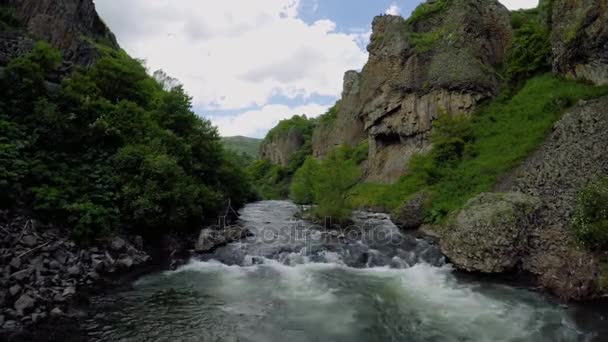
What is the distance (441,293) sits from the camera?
1355 cm

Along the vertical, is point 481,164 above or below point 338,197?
above

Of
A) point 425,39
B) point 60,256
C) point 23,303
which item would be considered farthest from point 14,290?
point 425,39

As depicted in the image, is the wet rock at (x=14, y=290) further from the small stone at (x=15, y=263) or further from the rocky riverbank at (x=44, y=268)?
the small stone at (x=15, y=263)

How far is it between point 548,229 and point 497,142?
48.5ft

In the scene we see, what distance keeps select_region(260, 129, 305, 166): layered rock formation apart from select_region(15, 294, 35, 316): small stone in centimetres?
8554

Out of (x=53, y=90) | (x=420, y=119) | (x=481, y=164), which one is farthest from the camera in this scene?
(x=420, y=119)

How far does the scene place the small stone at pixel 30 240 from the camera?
12047 millimetres

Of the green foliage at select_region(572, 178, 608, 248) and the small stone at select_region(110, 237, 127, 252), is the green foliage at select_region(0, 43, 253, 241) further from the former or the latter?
the green foliage at select_region(572, 178, 608, 248)

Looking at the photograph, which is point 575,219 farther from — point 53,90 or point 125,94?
point 125,94

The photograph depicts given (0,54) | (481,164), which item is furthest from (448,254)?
(0,54)

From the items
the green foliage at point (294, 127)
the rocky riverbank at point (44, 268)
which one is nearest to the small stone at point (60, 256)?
the rocky riverbank at point (44, 268)

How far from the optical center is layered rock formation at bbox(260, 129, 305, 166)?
9862 cm

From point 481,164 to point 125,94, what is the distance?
2723 cm

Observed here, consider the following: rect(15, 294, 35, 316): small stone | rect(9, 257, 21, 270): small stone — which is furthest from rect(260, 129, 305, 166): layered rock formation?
rect(15, 294, 35, 316): small stone
